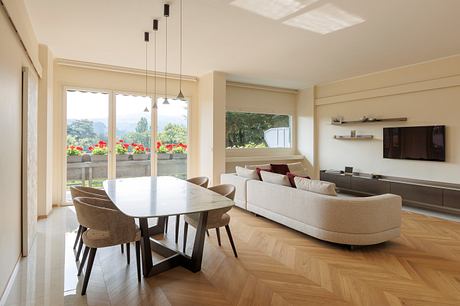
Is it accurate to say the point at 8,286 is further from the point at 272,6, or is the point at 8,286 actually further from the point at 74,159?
the point at 272,6

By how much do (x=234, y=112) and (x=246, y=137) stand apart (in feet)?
2.49

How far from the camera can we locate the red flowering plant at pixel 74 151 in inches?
220

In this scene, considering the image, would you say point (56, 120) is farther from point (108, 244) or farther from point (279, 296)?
point (279, 296)

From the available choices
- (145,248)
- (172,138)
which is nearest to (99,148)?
(172,138)

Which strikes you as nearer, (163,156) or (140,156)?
(140,156)

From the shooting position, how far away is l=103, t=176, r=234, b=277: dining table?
2318 millimetres

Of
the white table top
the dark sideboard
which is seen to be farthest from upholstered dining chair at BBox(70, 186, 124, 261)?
the dark sideboard

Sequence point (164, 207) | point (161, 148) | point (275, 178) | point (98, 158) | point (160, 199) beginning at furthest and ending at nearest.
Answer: point (161, 148)
point (98, 158)
point (275, 178)
point (160, 199)
point (164, 207)

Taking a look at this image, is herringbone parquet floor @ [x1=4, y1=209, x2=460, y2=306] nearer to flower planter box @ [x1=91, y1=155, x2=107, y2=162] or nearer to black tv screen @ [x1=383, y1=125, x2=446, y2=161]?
black tv screen @ [x1=383, y1=125, x2=446, y2=161]

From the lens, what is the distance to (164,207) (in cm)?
239

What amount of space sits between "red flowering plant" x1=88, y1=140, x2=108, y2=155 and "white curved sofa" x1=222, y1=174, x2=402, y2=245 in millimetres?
4087

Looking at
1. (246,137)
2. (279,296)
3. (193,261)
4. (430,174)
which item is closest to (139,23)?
(193,261)

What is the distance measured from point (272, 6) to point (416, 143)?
4.27 meters

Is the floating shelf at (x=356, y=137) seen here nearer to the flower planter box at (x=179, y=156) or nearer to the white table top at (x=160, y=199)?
the flower planter box at (x=179, y=156)
